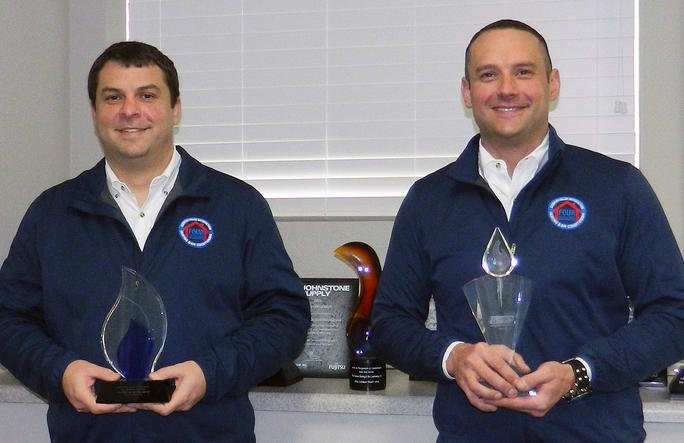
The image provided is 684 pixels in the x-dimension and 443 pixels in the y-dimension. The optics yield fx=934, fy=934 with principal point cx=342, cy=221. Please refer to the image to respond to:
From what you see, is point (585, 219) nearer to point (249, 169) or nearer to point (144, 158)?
point (144, 158)

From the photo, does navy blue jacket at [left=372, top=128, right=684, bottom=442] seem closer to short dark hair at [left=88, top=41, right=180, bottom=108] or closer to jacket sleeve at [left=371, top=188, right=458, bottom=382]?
jacket sleeve at [left=371, top=188, right=458, bottom=382]

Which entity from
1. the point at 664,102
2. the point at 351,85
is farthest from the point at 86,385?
the point at 664,102

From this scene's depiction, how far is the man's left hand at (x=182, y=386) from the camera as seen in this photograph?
1812 mm

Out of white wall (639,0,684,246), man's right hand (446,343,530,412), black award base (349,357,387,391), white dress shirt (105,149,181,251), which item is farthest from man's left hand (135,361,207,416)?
white wall (639,0,684,246)

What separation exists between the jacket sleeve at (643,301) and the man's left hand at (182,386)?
0.74m

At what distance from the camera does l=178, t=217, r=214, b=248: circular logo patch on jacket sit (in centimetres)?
203

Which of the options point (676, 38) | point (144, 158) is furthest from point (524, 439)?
point (676, 38)

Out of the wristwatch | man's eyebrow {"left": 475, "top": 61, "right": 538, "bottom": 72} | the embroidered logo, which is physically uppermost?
man's eyebrow {"left": 475, "top": 61, "right": 538, "bottom": 72}

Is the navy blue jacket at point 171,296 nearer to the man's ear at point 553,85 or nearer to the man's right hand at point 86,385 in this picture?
the man's right hand at point 86,385

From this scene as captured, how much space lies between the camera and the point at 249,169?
317cm

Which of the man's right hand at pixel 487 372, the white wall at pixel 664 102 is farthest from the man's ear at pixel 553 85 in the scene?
the white wall at pixel 664 102

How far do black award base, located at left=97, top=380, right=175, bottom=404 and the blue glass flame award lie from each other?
2.5 inches

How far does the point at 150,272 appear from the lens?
6.50 ft

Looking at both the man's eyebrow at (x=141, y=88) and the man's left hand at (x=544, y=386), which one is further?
the man's eyebrow at (x=141, y=88)
